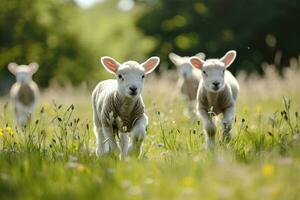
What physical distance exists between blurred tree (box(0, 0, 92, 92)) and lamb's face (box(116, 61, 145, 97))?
33.2 metres

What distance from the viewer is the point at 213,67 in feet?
25.2

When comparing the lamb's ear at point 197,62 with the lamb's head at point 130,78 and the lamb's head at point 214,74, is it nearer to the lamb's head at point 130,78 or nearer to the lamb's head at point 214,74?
the lamb's head at point 214,74

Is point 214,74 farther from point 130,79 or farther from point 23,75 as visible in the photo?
point 23,75

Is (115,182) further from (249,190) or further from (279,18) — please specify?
(279,18)

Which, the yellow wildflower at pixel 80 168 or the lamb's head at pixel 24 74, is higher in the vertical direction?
the lamb's head at pixel 24 74

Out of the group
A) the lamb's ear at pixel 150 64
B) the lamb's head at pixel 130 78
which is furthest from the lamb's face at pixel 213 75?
the lamb's head at pixel 130 78

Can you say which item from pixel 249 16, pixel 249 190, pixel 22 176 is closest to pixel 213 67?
pixel 22 176

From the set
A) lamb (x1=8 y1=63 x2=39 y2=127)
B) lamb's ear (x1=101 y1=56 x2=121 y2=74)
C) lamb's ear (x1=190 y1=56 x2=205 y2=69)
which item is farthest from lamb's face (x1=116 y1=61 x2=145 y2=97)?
lamb (x1=8 y1=63 x2=39 y2=127)

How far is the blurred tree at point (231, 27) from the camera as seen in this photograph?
3388cm

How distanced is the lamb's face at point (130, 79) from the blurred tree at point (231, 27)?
83.6 ft

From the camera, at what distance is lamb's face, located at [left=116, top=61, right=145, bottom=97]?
652 cm

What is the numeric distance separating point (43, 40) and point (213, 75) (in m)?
34.9

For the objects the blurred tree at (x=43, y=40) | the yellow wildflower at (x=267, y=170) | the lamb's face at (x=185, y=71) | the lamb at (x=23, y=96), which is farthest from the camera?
the blurred tree at (x=43, y=40)

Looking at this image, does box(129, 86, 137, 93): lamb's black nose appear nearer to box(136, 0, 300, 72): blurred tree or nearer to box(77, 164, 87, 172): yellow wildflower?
box(77, 164, 87, 172): yellow wildflower
